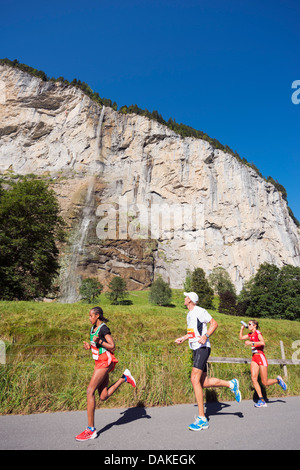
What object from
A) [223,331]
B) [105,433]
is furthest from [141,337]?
[105,433]

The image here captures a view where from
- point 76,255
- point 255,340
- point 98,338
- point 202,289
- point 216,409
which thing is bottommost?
point 216,409

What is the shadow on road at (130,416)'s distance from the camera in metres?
4.55

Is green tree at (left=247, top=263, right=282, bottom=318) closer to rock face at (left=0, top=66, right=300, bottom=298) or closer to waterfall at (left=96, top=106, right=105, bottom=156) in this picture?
rock face at (left=0, top=66, right=300, bottom=298)

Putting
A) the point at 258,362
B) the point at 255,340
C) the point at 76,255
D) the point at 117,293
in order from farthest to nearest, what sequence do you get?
the point at 76,255 → the point at 117,293 → the point at 255,340 → the point at 258,362

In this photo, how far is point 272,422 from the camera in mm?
5109

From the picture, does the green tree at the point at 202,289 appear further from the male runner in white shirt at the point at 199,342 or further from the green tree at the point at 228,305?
the male runner in white shirt at the point at 199,342

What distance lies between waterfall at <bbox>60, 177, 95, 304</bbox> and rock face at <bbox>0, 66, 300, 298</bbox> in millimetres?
520

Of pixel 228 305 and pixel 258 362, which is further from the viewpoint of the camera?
pixel 228 305

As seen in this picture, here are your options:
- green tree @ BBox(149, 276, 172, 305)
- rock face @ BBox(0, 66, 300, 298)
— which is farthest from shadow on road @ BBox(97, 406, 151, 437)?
rock face @ BBox(0, 66, 300, 298)

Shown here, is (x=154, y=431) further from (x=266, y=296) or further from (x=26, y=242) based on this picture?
(x=266, y=296)

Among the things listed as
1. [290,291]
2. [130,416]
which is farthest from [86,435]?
[290,291]

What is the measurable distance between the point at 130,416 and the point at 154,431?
957 millimetres

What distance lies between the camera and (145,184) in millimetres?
94312

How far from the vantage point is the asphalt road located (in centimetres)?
377
